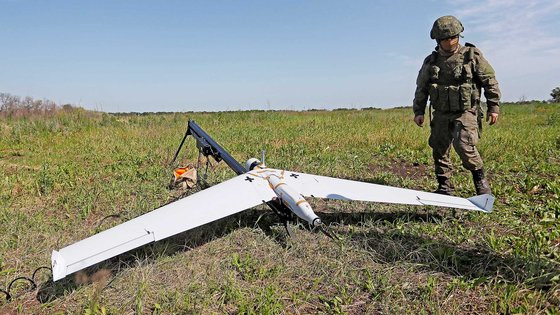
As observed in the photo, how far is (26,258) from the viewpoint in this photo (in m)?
3.11

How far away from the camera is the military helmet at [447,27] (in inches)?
Result: 158

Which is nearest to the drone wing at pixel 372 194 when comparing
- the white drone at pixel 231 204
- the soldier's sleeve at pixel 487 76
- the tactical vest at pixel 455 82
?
the white drone at pixel 231 204

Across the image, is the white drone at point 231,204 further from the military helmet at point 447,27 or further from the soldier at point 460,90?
the military helmet at point 447,27

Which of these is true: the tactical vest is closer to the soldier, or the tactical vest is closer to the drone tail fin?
the soldier

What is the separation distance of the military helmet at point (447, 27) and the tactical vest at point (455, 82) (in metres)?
0.29

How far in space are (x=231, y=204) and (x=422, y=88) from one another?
304 cm

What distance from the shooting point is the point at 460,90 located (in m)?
4.13

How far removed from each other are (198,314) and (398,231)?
202 cm

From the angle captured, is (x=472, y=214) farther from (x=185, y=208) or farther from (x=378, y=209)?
(x=185, y=208)

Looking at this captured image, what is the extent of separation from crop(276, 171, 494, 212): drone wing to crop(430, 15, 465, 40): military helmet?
72.9 inches

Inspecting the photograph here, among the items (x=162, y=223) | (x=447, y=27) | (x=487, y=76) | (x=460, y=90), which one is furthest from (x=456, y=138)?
(x=162, y=223)

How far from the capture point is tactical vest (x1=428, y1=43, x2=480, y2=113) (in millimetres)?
4133

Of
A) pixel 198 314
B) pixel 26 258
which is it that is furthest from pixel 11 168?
pixel 198 314

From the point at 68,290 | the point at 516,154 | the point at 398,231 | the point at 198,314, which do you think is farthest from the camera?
the point at 516,154
